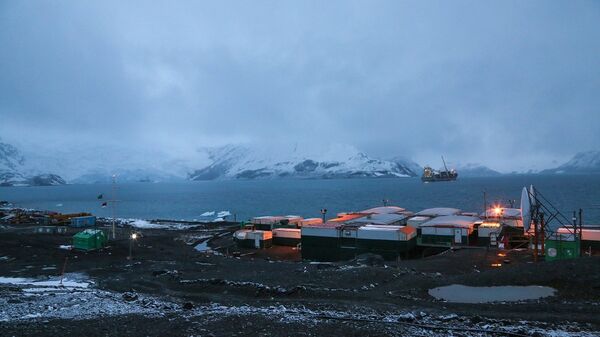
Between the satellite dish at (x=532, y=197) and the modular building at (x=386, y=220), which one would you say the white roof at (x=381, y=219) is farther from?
the satellite dish at (x=532, y=197)

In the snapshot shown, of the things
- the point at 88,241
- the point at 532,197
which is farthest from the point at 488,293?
the point at 88,241

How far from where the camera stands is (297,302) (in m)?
20.4

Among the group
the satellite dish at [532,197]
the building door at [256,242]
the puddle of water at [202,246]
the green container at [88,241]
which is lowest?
the puddle of water at [202,246]

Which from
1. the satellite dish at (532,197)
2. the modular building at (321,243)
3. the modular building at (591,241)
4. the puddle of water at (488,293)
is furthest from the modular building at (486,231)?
the puddle of water at (488,293)

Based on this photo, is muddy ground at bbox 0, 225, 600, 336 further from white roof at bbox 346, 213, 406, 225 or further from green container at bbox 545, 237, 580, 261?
white roof at bbox 346, 213, 406, 225

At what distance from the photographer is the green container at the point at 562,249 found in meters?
30.9

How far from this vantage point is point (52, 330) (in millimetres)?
15984

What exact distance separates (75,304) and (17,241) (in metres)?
37.7

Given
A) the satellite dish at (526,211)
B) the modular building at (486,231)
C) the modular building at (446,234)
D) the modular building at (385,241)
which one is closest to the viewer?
the satellite dish at (526,211)

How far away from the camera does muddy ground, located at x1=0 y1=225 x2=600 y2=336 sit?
1566cm

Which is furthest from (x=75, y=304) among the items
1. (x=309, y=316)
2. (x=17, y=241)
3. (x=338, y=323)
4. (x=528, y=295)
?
(x=17, y=241)

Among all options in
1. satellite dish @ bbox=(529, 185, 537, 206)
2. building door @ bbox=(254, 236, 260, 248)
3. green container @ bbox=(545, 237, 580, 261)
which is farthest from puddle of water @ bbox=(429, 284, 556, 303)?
building door @ bbox=(254, 236, 260, 248)

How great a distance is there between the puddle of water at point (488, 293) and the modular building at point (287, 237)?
29820 mm

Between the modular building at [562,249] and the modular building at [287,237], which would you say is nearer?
the modular building at [562,249]
